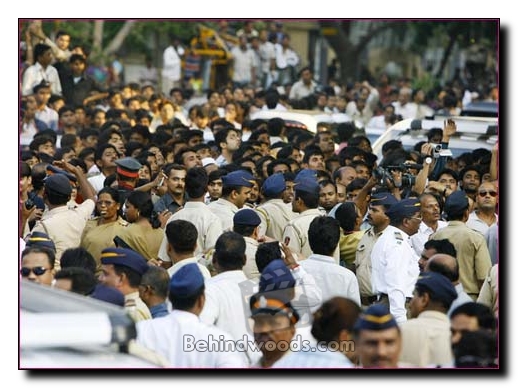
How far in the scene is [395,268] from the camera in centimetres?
916

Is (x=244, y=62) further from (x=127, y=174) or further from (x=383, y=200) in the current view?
(x=383, y=200)

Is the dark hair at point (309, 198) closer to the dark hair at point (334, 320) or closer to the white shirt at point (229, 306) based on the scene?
the white shirt at point (229, 306)

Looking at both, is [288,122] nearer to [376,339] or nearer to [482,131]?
[482,131]

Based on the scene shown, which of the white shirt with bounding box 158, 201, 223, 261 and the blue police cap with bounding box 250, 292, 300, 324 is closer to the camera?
the blue police cap with bounding box 250, 292, 300, 324

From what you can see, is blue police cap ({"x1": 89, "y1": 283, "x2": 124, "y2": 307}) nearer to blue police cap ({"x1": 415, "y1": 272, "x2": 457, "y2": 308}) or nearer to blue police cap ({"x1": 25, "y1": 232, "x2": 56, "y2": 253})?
blue police cap ({"x1": 25, "y1": 232, "x2": 56, "y2": 253})

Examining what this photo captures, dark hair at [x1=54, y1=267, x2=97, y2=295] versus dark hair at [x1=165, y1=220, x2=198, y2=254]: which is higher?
dark hair at [x1=165, y1=220, x2=198, y2=254]

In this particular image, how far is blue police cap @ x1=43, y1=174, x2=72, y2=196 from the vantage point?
33.5ft

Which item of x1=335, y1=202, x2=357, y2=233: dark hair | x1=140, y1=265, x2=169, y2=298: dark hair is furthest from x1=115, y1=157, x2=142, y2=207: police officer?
x1=140, y1=265, x2=169, y2=298: dark hair

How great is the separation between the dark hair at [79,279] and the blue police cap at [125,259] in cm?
16

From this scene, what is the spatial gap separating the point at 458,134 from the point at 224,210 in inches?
226

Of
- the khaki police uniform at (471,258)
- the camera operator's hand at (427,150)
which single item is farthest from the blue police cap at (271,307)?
the camera operator's hand at (427,150)

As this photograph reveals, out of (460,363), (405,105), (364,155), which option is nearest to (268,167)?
(364,155)

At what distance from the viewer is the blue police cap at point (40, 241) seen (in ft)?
29.2

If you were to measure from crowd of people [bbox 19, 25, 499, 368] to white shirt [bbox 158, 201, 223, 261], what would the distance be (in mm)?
13
